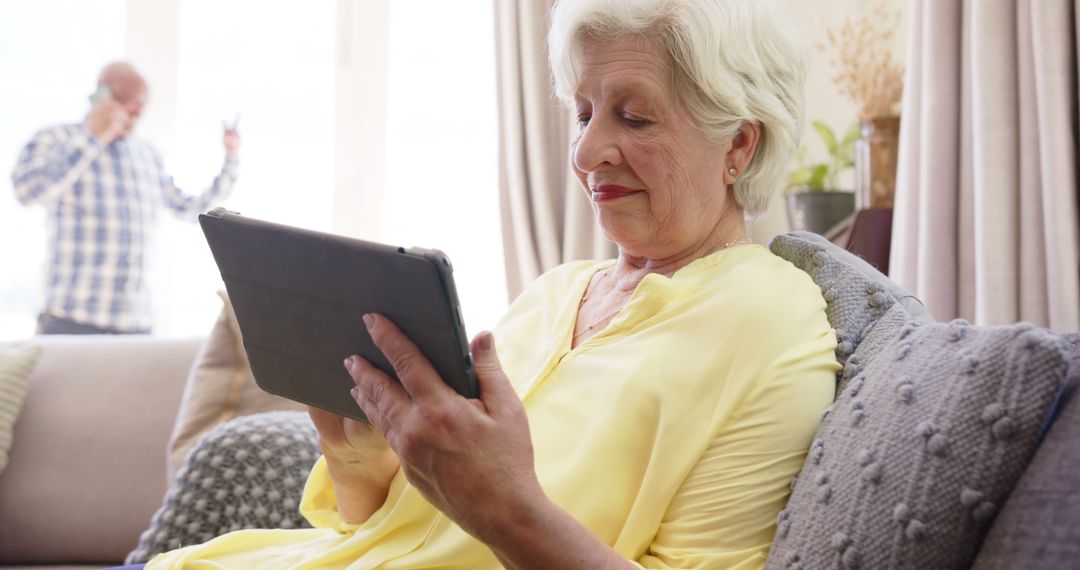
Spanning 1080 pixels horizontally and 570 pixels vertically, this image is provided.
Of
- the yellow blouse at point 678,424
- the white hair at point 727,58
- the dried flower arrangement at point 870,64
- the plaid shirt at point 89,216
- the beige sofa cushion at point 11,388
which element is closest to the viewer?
the yellow blouse at point 678,424

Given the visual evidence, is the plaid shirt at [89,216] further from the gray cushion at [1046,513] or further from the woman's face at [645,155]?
the gray cushion at [1046,513]

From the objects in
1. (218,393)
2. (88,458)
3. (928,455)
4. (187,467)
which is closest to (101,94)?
(88,458)

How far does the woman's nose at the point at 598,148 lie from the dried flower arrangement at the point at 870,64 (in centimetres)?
156

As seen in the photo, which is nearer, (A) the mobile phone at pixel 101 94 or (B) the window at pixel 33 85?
(A) the mobile phone at pixel 101 94

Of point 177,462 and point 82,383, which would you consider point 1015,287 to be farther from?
point 82,383

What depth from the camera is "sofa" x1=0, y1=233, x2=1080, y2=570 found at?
2.50ft

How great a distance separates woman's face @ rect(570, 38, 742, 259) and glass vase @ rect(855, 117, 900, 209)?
1456 millimetres

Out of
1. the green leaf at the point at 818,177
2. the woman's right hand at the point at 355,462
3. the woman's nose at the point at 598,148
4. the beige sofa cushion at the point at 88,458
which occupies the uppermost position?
the green leaf at the point at 818,177

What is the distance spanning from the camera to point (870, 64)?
2826mm

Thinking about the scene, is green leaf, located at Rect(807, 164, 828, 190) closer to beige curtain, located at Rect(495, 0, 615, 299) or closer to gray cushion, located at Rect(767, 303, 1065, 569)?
beige curtain, located at Rect(495, 0, 615, 299)

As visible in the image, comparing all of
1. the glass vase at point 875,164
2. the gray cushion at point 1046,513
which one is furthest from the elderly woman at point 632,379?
the glass vase at point 875,164

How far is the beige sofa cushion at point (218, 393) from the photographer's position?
2068 mm

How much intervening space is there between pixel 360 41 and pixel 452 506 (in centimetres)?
380

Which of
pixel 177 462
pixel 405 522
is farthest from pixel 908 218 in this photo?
pixel 177 462
